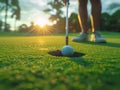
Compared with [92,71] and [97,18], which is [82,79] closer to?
[92,71]

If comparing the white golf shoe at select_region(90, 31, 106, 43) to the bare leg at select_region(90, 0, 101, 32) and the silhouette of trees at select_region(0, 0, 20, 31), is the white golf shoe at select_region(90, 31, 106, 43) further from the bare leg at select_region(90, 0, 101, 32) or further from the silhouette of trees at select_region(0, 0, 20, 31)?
the silhouette of trees at select_region(0, 0, 20, 31)

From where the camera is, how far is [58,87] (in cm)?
200

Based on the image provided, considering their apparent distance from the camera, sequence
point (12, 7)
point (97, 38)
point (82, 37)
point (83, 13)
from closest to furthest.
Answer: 1. point (97, 38)
2. point (83, 13)
3. point (82, 37)
4. point (12, 7)

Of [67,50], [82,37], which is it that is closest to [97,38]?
[82,37]

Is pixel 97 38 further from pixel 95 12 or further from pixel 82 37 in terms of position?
pixel 95 12

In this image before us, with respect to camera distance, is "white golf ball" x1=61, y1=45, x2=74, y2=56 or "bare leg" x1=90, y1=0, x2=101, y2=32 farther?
"bare leg" x1=90, y1=0, x2=101, y2=32

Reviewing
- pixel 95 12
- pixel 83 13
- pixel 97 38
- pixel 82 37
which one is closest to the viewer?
pixel 97 38

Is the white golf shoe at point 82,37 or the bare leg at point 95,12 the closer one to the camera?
the bare leg at point 95,12

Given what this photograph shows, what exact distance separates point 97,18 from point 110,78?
500 centimetres

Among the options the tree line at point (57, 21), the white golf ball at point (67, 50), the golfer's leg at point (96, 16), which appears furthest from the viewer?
the tree line at point (57, 21)

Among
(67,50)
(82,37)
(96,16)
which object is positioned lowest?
(67,50)


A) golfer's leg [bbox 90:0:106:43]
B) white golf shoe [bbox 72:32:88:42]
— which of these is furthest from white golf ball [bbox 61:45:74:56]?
white golf shoe [bbox 72:32:88:42]

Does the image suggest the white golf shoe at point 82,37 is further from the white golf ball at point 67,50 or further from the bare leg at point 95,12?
the white golf ball at point 67,50

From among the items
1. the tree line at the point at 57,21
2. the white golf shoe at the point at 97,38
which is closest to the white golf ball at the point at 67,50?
the white golf shoe at the point at 97,38
